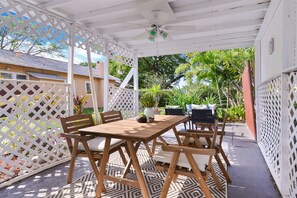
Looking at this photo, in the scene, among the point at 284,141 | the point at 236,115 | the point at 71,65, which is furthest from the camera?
the point at 236,115

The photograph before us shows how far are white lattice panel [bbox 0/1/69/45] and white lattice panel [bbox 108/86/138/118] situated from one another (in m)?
1.94

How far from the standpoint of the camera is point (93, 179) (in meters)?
2.67

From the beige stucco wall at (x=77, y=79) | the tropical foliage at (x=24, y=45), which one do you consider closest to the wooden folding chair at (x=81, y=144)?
the tropical foliage at (x=24, y=45)

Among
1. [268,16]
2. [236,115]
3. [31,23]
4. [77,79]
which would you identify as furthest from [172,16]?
[77,79]

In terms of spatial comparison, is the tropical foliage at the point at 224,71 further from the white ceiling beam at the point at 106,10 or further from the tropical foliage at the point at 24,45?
the tropical foliage at the point at 24,45

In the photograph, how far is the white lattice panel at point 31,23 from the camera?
265 centimetres

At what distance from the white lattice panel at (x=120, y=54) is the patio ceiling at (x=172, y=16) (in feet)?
0.85

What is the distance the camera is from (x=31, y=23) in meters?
2.93

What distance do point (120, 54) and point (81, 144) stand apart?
3.29m

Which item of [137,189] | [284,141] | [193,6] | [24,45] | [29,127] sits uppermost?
[24,45]

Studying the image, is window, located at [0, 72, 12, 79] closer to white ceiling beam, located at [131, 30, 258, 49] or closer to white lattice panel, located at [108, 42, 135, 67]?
white lattice panel, located at [108, 42, 135, 67]

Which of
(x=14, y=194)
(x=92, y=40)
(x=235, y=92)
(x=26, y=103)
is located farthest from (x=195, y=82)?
(x=14, y=194)

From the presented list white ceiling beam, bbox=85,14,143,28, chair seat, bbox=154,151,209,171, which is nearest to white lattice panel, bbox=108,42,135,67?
white ceiling beam, bbox=85,14,143,28

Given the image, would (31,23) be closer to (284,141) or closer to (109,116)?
(109,116)
